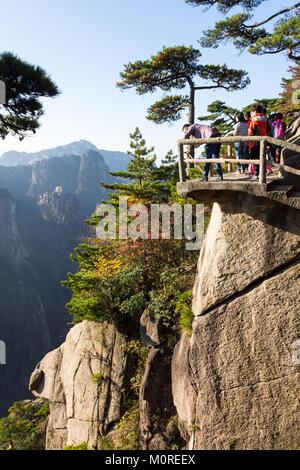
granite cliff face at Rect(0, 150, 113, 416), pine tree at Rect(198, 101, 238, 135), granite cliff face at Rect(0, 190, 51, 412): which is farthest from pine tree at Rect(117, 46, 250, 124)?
granite cliff face at Rect(0, 190, 51, 412)

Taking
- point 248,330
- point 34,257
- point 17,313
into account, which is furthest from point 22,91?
point 34,257

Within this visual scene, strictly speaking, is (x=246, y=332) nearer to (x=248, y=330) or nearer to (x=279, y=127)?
(x=248, y=330)

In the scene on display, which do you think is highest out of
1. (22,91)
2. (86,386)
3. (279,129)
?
(22,91)

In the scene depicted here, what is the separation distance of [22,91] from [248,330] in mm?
10960

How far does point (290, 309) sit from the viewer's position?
6.16 meters

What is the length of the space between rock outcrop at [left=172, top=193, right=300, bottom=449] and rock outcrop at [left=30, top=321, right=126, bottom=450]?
534cm

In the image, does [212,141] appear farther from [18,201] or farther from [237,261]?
[18,201]

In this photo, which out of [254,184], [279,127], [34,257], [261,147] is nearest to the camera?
[261,147]

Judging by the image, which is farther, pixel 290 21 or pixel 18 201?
pixel 18 201

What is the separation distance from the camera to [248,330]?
6.50 meters

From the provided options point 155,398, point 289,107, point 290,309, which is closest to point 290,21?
point 289,107

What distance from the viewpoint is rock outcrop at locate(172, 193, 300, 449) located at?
6160 millimetres

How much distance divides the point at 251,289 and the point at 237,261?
0.71 metres

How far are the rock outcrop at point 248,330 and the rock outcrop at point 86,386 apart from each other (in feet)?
17.5
